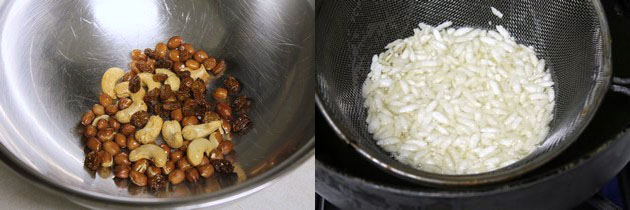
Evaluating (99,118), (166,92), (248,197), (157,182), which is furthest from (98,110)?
(248,197)

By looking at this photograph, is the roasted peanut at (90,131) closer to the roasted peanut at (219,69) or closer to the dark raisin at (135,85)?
the dark raisin at (135,85)

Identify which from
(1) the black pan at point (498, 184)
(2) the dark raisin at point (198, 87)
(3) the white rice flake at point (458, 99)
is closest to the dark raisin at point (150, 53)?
(2) the dark raisin at point (198, 87)

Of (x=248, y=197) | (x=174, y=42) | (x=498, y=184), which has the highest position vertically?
(x=498, y=184)

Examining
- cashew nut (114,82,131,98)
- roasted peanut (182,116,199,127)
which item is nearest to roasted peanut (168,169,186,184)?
roasted peanut (182,116,199,127)

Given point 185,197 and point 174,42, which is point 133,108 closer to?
point 174,42

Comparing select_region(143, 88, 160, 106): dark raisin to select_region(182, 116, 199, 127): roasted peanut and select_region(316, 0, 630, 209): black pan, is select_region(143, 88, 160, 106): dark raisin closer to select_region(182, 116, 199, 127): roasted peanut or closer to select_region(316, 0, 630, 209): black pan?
select_region(182, 116, 199, 127): roasted peanut

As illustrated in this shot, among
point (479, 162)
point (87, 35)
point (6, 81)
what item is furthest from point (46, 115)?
point (479, 162)

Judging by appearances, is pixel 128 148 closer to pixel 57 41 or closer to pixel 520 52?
pixel 57 41
